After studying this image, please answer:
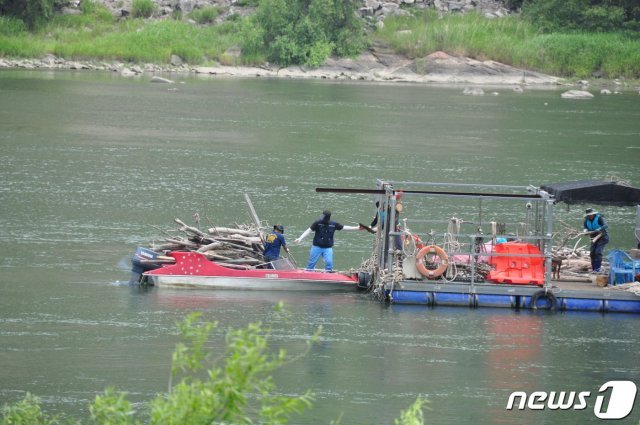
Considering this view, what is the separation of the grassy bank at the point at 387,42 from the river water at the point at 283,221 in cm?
Answer: 1961

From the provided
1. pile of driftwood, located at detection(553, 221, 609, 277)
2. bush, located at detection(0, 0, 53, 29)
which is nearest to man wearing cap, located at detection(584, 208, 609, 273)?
pile of driftwood, located at detection(553, 221, 609, 277)

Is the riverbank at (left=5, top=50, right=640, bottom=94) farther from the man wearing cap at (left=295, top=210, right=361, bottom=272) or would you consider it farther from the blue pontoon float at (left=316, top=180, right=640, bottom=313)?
the blue pontoon float at (left=316, top=180, right=640, bottom=313)

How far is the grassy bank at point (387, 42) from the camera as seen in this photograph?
99.6 meters

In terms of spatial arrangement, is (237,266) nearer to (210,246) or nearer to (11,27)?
(210,246)

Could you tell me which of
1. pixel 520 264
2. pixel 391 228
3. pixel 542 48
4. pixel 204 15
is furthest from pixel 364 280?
pixel 204 15

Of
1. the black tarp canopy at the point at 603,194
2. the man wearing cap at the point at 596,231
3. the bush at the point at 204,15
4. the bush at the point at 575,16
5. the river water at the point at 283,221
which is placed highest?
the bush at the point at 575,16

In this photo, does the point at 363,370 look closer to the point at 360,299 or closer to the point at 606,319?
the point at 360,299

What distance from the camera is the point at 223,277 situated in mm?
25203

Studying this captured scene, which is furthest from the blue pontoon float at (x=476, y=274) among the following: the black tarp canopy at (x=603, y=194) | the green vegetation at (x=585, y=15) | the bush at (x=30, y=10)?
the green vegetation at (x=585, y=15)

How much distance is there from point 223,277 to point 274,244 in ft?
4.21

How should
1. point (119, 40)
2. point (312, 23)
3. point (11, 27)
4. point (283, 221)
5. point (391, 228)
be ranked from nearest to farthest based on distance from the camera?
point (391, 228) < point (283, 221) < point (11, 27) < point (119, 40) < point (312, 23)

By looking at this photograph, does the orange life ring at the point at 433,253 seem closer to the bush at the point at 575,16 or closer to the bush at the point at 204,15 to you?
the bush at the point at 575,16

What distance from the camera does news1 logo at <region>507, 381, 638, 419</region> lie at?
19009 millimetres

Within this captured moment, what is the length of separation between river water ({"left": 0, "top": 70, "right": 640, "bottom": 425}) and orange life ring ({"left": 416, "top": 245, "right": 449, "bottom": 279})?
76 centimetres
